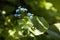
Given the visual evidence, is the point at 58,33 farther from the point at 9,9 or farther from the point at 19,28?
the point at 9,9

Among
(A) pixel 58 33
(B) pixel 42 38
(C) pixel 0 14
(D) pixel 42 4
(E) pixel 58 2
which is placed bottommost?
(B) pixel 42 38

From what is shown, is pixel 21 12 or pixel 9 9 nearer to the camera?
pixel 21 12

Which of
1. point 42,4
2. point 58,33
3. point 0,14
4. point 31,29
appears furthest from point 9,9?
point 31,29

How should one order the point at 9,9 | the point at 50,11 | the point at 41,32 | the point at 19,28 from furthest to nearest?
the point at 9,9
the point at 50,11
the point at 19,28
the point at 41,32

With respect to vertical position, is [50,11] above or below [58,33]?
above

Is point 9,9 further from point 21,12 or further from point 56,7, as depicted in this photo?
point 21,12

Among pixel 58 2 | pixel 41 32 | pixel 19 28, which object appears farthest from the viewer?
pixel 58 2
